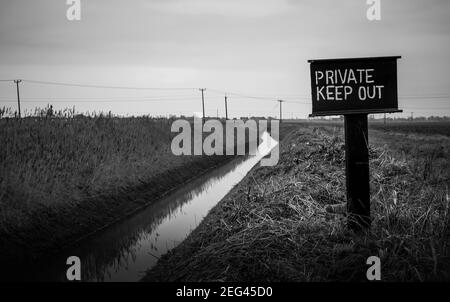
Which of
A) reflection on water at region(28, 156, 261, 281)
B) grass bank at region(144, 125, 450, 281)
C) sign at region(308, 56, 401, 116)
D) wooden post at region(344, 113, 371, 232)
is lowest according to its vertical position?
reflection on water at region(28, 156, 261, 281)

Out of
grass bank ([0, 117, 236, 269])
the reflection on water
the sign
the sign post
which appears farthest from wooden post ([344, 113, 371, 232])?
grass bank ([0, 117, 236, 269])

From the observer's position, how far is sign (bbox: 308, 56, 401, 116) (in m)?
4.50

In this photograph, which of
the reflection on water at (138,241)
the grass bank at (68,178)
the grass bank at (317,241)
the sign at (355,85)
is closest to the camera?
the grass bank at (317,241)

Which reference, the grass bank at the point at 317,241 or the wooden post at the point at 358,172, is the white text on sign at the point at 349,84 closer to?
the wooden post at the point at 358,172

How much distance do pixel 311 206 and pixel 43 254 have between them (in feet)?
17.2

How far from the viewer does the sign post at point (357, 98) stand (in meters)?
4.50

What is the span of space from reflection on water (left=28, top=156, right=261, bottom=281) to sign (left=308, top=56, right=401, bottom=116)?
169 inches

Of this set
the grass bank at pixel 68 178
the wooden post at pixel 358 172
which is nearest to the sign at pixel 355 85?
the wooden post at pixel 358 172

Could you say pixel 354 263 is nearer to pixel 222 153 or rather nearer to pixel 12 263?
pixel 12 263

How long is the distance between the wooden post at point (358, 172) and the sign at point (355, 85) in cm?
23

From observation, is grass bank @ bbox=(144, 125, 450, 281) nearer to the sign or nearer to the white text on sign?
the sign

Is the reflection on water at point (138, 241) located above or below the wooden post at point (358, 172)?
below
